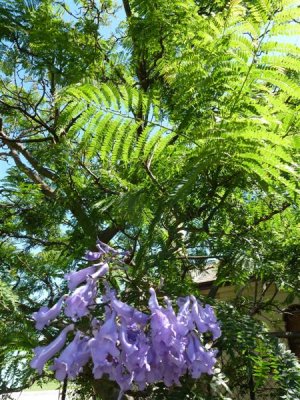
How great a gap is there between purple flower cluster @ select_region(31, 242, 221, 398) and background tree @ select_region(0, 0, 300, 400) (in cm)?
21

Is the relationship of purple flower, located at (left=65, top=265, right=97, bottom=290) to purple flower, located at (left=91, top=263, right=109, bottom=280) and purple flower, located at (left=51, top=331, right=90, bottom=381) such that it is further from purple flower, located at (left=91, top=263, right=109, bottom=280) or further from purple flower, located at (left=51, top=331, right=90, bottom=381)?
purple flower, located at (left=51, top=331, right=90, bottom=381)

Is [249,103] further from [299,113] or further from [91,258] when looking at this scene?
[91,258]

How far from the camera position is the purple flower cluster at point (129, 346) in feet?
3.64

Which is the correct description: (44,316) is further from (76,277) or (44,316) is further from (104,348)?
(104,348)

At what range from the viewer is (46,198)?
3.76m

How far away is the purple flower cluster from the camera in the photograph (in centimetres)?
111

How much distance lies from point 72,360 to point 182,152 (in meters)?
0.89

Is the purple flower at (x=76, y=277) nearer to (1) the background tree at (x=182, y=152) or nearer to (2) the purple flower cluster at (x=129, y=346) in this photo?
(2) the purple flower cluster at (x=129, y=346)

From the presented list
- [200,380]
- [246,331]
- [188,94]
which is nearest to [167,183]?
[188,94]

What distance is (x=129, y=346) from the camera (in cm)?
110

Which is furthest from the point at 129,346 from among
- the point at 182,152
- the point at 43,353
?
the point at 182,152

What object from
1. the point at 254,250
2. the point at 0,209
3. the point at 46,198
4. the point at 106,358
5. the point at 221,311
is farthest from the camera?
the point at 0,209

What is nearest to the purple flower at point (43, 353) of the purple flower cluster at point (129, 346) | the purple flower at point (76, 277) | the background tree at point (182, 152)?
the purple flower cluster at point (129, 346)

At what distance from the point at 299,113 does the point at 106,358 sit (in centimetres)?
100
